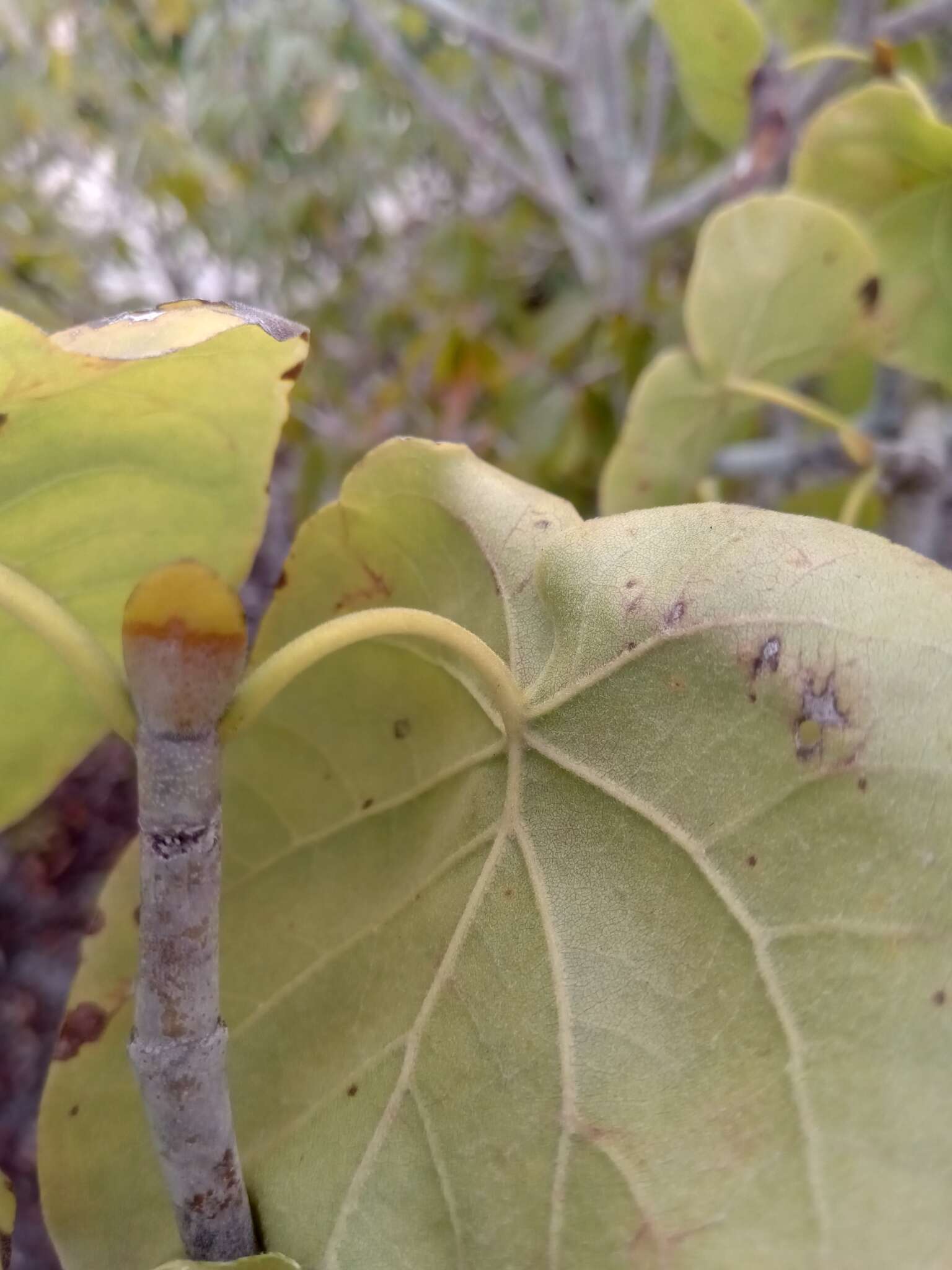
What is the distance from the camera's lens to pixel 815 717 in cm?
23

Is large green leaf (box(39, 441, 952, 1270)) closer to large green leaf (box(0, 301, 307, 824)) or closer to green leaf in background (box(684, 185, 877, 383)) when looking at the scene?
large green leaf (box(0, 301, 307, 824))

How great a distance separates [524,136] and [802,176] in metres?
0.73

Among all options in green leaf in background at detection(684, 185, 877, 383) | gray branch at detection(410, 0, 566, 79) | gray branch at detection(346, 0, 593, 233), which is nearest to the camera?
green leaf in background at detection(684, 185, 877, 383)

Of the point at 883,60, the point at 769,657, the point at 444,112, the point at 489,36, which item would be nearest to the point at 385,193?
the point at 444,112

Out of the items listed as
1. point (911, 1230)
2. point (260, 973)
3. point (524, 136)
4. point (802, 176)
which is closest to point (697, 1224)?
point (911, 1230)

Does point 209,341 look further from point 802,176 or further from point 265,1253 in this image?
point 802,176

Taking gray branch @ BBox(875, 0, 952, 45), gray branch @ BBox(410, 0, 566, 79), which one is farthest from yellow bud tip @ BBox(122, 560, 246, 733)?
gray branch @ BBox(410, 0, 566, 79)

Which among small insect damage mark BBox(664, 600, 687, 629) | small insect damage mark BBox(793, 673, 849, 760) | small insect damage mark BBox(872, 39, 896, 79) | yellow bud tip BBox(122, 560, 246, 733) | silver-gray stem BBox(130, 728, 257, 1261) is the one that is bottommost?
silver-gray stem BBox(130, 728, 257, 1261)

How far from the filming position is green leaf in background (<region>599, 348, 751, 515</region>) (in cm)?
56

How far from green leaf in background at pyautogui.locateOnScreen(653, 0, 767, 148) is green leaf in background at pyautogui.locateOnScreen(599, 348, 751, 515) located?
0.67ft

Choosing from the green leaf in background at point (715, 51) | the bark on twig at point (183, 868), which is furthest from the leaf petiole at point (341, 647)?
the green leaf in background at point (715, 51)

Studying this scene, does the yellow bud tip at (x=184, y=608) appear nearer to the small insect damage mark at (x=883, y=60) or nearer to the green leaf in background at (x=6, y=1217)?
the green leaf in background at (x=6, y=1217)

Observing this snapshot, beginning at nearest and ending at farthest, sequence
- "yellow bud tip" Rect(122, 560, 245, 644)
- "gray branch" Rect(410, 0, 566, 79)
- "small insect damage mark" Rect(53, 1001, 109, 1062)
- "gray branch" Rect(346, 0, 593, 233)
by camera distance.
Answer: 1. "yellow bud tip" Rect(122, 560, 245, 644)
2. "small insect damage mark" Rect(53, 1001, 109, 1062)
3. "gray branch" Rect(410, 0, 566, 79)
4. "gray branch" Rect(346, 0, 593, 233)

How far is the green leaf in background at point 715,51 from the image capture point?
599 mm
